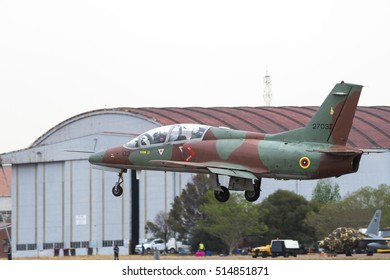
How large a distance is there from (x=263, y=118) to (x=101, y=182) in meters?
20.8

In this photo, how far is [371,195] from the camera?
438ft

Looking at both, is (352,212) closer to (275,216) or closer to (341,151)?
(275,216)

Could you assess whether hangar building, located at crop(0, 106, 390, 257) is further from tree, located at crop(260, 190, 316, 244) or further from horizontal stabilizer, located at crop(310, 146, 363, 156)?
horizontal stabilizer, located at crop(310, 146, 363, 156)

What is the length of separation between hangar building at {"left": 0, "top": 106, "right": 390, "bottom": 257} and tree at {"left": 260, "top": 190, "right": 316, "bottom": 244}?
4.24 meters

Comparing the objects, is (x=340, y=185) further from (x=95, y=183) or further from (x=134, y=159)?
(x=134, y=159)

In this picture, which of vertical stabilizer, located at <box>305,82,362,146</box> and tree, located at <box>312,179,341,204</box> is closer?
vertical stabilizer, located at <box>305,82,362,146</box>

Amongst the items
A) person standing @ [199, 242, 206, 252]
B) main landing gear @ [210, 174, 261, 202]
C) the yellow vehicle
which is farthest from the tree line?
main landing gear @ [210, 174, 261, 202]

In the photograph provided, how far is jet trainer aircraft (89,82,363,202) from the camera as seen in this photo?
67188mm

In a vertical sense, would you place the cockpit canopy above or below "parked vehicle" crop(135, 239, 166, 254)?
above

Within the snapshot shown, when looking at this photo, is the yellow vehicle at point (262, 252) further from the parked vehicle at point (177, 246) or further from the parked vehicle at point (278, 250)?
the parked vehicle at point (177, 246)

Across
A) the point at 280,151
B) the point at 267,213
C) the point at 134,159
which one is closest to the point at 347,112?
the point at 280,151

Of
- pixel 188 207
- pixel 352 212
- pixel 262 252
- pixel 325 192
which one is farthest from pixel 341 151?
pixel 325 192

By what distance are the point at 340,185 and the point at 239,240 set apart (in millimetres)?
14448

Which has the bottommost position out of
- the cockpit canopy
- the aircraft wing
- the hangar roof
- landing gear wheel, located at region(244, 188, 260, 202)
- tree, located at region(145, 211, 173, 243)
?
tree, located at region(145, 211, 173, 243)
